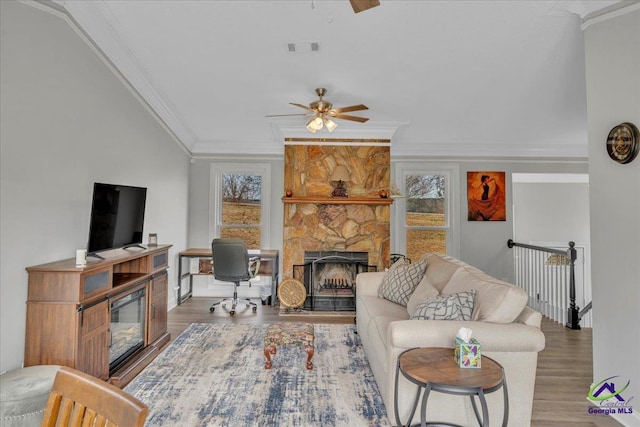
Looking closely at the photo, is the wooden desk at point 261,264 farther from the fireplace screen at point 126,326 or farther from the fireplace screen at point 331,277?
the fireplace screen at point 126,326

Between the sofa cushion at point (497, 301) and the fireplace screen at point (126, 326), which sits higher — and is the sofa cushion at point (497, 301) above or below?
above

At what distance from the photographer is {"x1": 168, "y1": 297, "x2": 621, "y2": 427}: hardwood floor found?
7.28ft

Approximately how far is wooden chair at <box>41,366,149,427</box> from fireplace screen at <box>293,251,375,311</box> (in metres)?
4.03

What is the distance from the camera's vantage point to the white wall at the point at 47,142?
Result: 2.10 m

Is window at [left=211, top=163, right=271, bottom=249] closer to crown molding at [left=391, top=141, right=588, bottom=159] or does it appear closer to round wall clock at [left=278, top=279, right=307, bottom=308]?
round wall clock at [left=278, top=279, right=307, bottom=308]

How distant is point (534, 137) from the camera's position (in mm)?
5172

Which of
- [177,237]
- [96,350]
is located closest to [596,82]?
[96,350]

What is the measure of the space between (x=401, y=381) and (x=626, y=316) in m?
1.60

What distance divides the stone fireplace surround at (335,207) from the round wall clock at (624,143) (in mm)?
2874

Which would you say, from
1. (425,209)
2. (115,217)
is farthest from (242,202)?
(425,209)

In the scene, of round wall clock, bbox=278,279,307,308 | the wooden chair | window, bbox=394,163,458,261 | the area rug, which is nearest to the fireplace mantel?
window, bbox=394,163,458,261

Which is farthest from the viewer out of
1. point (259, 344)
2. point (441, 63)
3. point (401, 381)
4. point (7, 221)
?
point (259, 344)

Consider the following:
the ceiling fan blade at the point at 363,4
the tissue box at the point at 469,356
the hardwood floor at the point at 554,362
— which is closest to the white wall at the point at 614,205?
the hardwood floor at the point at 554,362

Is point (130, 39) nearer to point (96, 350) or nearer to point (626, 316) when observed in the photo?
point (96, 350)
